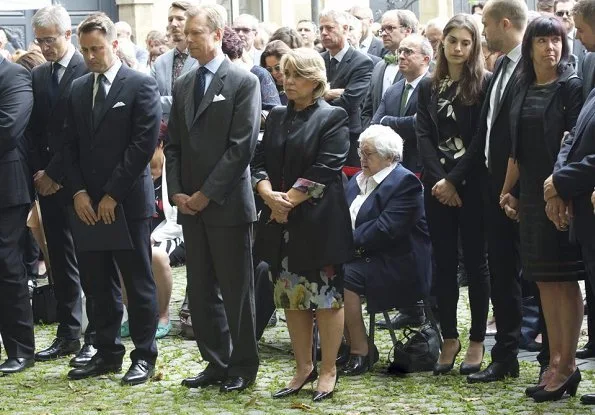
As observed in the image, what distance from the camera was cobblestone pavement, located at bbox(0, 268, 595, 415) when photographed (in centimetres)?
851

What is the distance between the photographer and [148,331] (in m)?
9.57

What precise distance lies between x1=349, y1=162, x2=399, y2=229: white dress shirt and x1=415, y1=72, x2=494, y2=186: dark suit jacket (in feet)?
1.70

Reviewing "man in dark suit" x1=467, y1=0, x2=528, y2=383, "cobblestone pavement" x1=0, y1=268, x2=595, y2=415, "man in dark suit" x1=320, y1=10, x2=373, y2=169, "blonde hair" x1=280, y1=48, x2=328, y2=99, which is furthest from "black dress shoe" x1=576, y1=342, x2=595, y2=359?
"man in dark suit" x1=320, y1=10, x2=373, y2=169

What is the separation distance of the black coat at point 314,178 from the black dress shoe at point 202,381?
852 millimetres

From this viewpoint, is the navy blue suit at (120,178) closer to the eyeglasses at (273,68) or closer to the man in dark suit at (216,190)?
the man in dark suit at (216,190)

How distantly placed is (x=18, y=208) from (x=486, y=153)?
3.08 metres

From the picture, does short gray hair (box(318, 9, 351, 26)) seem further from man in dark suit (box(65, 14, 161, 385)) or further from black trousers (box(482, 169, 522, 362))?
black trousers (box(482, 169, 522, 362))

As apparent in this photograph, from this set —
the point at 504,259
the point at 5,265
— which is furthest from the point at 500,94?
the point at 5,265

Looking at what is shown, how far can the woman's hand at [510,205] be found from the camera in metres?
8.80

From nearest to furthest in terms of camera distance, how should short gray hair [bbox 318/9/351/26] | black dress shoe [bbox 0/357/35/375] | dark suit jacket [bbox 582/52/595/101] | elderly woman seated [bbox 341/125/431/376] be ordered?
dark suit jacket [bbox 582/52/595/101]
elderly woman seated [bbox 341/125/431/376]
black dress shoe [bbox 0/357/35/375]
short gray hair [bbox 318/9/351/26]

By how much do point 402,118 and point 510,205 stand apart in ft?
8.18

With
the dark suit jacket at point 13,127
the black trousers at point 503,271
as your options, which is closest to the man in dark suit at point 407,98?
the black trousers at point 503,271

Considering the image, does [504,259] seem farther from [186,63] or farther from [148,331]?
[186,63]

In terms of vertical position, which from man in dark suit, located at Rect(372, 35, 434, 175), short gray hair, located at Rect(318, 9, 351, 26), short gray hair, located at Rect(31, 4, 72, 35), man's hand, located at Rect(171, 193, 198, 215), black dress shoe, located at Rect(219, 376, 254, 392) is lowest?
black dress shoe, located at Rect(219, 376, 254, 392)
